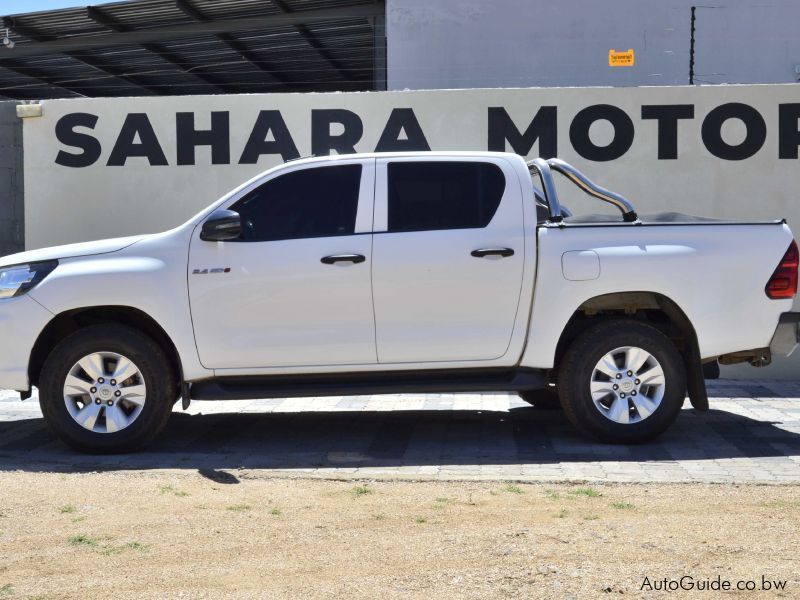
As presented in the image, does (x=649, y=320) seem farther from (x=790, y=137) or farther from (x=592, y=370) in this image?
(x=790, y=137)

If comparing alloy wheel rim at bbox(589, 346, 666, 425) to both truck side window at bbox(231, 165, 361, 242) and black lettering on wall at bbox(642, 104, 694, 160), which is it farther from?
black lettering on wall at bbox(642, 104, 694, 160)

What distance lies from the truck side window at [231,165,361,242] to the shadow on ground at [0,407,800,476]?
1544 mm

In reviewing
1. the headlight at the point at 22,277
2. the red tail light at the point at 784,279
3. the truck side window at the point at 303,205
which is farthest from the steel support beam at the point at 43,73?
the red tail light at the point at 784,279

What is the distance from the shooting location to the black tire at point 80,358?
7.43 meters

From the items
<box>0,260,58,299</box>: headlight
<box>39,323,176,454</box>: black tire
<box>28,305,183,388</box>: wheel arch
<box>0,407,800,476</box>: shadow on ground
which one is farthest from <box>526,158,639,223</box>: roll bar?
<box>0,260,58,299</box>: headlight

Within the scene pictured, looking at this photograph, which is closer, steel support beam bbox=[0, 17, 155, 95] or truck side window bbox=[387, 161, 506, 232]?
truck side window bbox=[387, 161, 506, 232]

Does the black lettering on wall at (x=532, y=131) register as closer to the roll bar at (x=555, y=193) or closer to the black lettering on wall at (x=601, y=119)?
the black lettering on wall at (x=601, y=119)

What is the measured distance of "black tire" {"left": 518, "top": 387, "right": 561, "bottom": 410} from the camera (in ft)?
30.2

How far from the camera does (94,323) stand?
25.7 ft

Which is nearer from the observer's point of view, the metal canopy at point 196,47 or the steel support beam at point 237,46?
the steel support beam at point 237,46

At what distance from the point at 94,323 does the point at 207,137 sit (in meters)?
4.52

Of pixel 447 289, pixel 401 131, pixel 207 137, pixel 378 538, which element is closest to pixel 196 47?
pixel 207 137

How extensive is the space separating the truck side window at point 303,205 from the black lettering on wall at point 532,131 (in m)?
4.14

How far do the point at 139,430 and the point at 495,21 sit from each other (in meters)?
10.7
